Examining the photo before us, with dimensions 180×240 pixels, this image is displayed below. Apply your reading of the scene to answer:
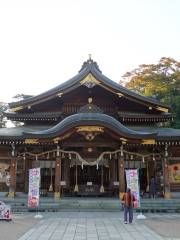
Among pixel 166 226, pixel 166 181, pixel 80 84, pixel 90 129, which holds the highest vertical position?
pixel 80 84

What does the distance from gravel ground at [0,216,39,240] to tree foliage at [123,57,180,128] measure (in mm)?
31227

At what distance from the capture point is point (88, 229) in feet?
34.9

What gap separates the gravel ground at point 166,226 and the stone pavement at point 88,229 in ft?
0.89

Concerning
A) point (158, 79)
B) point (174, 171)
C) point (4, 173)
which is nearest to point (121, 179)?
point (174, 171)

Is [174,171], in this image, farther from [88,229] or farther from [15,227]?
[15,227]

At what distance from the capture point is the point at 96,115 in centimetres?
1730

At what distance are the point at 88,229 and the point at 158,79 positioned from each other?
122 feet

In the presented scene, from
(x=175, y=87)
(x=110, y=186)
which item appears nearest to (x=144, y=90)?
(x=175, y=87)

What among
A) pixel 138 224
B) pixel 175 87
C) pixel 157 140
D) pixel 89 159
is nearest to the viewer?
pixel 138 224

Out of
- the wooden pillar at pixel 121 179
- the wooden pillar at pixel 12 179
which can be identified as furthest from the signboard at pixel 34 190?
the wooden pillar at pixel 121 179

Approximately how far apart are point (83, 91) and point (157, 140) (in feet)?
23.1

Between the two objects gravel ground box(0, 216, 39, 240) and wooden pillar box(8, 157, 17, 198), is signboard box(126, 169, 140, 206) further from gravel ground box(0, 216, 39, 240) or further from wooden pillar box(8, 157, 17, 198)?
wooden pillar box(8, 157, 17, 198)

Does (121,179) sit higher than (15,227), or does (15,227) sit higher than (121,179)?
(121,179)

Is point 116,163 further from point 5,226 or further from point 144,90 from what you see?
point 144,90
